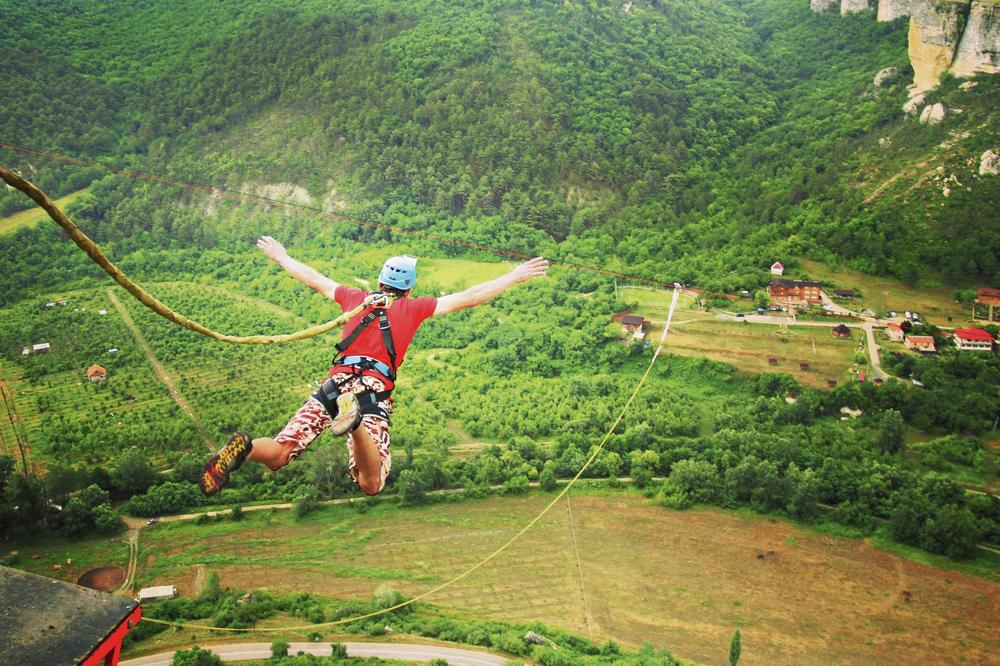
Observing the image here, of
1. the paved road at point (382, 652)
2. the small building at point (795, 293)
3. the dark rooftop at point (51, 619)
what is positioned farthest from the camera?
the small building at point (795, 293)

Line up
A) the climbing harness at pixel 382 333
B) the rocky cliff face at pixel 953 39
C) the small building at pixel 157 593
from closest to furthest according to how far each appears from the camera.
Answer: the climbing harness at pixel 382 333
the small building at pixel 157 593
the rocky cliff face at pixel 953 39

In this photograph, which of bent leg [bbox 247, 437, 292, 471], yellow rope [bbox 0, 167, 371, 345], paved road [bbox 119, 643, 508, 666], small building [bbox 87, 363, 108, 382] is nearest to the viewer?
yellow rope [bbox 0, 167, 371, 345]

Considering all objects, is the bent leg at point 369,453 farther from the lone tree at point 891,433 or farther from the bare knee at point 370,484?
the lone tree at point 891,433

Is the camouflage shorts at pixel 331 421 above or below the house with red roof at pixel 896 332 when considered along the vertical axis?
above

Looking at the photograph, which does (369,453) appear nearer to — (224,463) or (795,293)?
(224,463)

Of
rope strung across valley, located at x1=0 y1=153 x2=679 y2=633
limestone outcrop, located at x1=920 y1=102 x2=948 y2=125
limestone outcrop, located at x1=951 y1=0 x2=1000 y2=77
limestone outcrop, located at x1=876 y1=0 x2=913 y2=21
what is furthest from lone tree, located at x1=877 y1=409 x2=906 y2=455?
limestone outcrop, located at x1=876 y1=0 x2=913 y2=21

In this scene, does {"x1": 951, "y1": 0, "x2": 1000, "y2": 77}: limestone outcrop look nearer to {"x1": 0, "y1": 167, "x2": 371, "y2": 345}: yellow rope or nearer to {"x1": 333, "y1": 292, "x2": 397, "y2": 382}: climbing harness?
{"x1": 333, "y1": 292, "x2": 397, "y2": 382}: climbing harness

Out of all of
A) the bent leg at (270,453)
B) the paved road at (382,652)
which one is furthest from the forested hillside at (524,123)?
the bent leg at (270,453)
